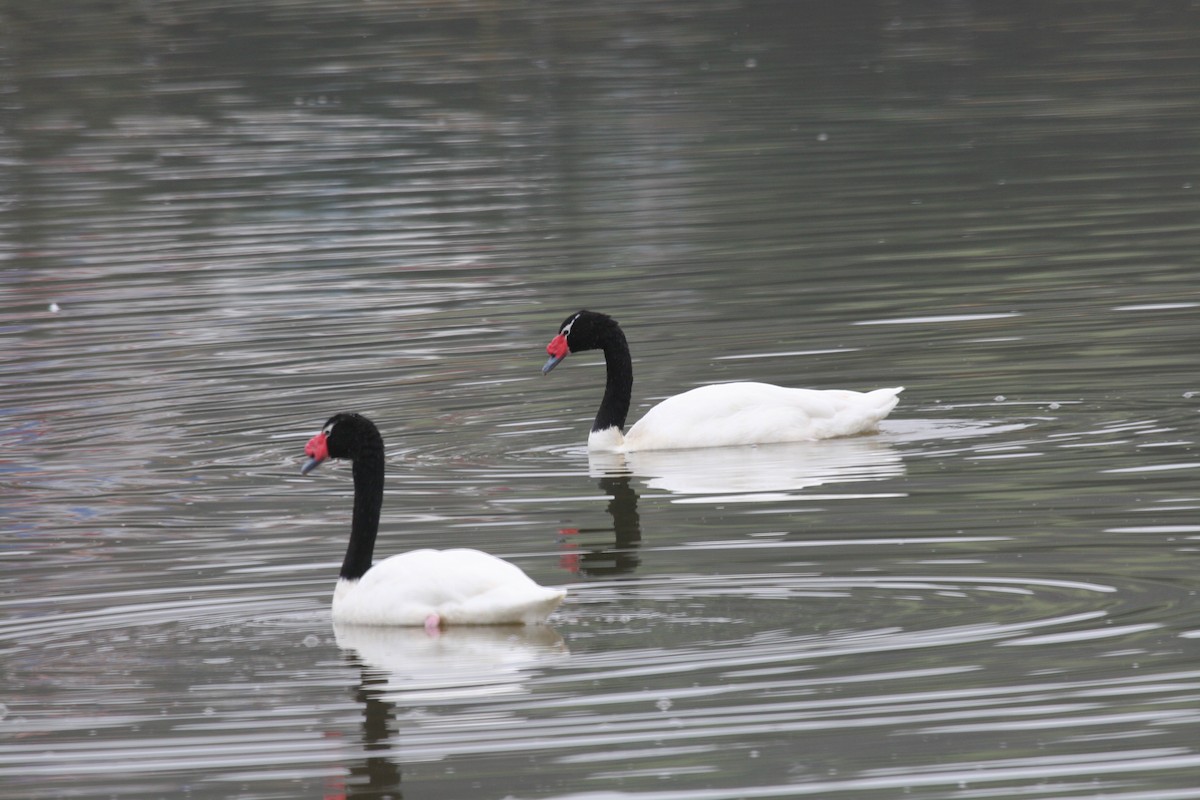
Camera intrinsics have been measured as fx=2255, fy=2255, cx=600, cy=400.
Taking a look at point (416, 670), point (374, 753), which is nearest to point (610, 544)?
point (416, 670)

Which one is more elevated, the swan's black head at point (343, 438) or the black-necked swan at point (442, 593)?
the swan's black head at point (343, 438)

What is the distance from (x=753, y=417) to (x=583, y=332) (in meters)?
1.67

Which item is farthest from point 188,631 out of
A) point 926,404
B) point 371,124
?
point 371,124

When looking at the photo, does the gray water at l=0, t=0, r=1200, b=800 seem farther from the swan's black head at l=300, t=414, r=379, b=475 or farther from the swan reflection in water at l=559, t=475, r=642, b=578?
the swan's black head at l=300, t=414, r=379, b=475

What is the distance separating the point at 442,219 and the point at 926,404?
11976 millimetres

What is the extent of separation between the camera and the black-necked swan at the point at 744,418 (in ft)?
48.5

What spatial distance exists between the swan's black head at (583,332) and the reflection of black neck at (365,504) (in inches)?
179

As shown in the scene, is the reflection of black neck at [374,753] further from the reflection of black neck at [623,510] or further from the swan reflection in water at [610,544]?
the reflection of black neck at [623,510]

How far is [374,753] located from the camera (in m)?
8.77

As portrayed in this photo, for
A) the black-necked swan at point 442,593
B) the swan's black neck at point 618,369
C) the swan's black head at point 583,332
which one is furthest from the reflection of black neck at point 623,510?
the black-necked swan at point 442,593

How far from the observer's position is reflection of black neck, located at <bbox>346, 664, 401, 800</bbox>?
8422 mm

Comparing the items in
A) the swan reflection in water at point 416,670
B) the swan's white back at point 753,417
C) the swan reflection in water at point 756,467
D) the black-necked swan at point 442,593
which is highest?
the black-necked swan at point 442,593

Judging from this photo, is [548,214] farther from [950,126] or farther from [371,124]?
[371,124]

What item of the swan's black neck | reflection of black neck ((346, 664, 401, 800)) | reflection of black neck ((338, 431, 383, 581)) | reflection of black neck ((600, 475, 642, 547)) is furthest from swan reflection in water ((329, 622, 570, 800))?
the swan's black neck
